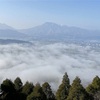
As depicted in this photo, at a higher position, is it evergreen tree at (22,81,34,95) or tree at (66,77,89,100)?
tree at (66,77,89,100)

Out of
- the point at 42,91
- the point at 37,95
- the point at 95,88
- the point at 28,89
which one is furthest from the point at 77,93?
the point at 95,88

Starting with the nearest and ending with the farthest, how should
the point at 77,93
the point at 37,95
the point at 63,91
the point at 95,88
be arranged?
the point at 37,95, the point at 77,93, the point at 63,91, the point at 95,88

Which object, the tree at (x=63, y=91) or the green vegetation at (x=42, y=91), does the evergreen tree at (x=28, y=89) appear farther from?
the tree at (x=63, y=91)

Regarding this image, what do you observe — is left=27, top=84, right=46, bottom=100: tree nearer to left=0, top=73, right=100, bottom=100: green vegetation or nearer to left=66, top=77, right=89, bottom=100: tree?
left=0, top=73, right=100, bottom=100: green vegetation

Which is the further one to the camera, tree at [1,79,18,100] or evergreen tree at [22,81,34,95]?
evergreen tree at [22,81,34,95]

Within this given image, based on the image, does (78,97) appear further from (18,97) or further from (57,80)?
(57,80)

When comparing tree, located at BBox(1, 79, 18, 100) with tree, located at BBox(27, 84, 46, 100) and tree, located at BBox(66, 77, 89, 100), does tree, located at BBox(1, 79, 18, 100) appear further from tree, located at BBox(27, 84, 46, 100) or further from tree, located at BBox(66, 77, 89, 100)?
tree, located at BBox(66, 77, 89, 100)

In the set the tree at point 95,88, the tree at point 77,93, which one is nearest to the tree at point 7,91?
the tree at point 77,93

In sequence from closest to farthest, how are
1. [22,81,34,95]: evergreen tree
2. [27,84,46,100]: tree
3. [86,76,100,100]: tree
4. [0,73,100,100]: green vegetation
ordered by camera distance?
[27,84,46,100]: tree → [0,73,100,100]: green vegetation → [22,81,34,95]: evergreen tree → [86,76,100,100]: tree

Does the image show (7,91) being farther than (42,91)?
Yes

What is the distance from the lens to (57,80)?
143750 millimetres

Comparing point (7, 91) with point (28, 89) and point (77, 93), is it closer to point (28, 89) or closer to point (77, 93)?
point (28, 89)

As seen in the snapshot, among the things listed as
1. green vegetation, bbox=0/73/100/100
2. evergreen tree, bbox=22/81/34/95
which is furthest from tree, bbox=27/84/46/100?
evergreen tree, bbox=22/81/34/95

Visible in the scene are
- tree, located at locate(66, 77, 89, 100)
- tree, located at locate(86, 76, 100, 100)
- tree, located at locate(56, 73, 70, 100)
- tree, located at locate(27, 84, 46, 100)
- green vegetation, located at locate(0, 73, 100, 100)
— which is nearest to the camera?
tree, located at locate(27, 84, 46, 100)
